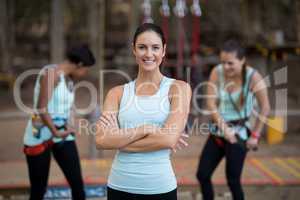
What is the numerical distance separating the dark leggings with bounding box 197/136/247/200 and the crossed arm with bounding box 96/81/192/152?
50.8 inches

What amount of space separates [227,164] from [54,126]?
1320 millimetres

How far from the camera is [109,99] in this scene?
2520mm

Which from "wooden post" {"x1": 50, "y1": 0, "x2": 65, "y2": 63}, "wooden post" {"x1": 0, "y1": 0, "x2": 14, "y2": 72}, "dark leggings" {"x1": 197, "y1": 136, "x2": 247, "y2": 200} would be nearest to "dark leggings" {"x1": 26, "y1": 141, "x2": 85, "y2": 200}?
"dark leggings" {"x1": 197, "y1": 136, "x2": 247, "y2": 200}

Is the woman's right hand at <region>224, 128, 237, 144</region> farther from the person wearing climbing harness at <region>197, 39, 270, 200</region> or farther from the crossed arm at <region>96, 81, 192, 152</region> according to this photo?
the crossed arm at <region>96, 81, 192, 152</region>

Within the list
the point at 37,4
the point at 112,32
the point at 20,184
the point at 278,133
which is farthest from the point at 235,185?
the point at 112,32

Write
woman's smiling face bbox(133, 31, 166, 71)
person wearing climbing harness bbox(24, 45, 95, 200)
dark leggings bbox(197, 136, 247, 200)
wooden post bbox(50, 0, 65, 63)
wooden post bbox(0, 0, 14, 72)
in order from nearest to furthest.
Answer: woman's smiling face bbox(133, 31, 166, 71), person wearing climbing harness bbox(24, 45, 95, 200), dark leggings bbox(197, 136, 247, 200), wooden post bbox(50, 0, 65, 63), wooden post bbox(0, 0, 14, 72)

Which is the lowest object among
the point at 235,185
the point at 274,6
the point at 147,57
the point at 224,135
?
the point at 235,185

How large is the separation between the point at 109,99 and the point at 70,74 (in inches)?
48.8

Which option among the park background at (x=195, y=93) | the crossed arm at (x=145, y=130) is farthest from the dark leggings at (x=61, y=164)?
the crossed arm at (x=145, y=130)

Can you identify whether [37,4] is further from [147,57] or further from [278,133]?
[147,57]

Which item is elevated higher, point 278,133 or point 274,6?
point 274,6

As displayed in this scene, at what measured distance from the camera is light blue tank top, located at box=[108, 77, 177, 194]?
2.40 metres

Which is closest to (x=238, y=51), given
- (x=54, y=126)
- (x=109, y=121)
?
(x=54, y=126)

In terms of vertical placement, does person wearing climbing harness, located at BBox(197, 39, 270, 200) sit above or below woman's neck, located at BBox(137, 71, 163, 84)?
below
